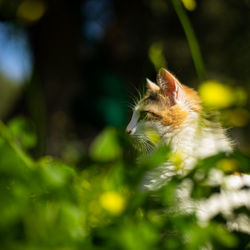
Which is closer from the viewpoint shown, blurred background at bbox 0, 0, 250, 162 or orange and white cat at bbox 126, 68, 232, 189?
orange and white cat at bbox 126, 68, 232, 189

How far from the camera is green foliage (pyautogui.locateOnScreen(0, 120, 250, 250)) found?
0.67m

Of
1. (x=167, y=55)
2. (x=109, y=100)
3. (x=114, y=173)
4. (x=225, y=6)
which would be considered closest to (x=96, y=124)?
(x=109, y=100)

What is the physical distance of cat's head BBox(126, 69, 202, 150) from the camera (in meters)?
1.82

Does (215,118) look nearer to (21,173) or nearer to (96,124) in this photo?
(21,173)

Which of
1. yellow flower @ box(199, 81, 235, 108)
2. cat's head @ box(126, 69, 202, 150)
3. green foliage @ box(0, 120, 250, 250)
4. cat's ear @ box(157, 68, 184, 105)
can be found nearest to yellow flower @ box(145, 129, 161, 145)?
cat's head @ box(126, 69, 202, 150)

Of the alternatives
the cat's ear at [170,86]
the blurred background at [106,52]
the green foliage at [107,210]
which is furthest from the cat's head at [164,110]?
the blurred background at [106,52]

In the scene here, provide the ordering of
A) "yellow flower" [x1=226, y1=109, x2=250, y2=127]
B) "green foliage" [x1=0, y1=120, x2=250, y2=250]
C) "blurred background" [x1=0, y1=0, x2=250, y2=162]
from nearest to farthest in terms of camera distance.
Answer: "green foliage" [x1=0, y1=120, x2=250, y2=250], "yellow flower" [x1=226, y1=109, x2=250, y2=127], "blurred background" [x1=0, y1=0, x2=250, y2=162]

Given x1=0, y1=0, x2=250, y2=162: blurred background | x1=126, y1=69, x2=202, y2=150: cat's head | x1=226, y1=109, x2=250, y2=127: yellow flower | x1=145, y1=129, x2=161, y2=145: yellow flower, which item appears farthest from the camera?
x1=0, y1=0, x2=250, y2=162: blurred background

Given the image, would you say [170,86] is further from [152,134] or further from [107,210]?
[107,210]

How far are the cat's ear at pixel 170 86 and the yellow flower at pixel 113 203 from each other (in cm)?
98

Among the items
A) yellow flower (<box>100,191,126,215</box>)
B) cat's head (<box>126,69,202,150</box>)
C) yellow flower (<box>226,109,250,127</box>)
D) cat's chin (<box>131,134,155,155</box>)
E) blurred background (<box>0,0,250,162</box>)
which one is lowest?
blurred background (<box>0,0,250,162</box>)

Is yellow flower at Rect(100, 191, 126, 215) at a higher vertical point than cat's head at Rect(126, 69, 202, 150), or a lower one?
higher

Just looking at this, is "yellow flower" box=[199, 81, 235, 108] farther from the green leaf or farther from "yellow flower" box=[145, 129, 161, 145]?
"yellow flower" box=[145, 129, 161, 145]

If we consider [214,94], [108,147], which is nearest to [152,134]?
[214,94]
